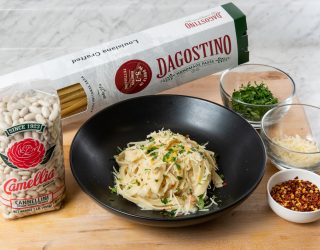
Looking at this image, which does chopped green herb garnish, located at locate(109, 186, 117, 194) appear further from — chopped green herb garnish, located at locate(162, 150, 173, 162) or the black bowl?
chopped green herb garnish, located at locate(162, 150, 173, 162)

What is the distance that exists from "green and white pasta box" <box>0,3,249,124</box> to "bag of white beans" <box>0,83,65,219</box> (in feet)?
1.19

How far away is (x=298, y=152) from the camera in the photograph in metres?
1.89

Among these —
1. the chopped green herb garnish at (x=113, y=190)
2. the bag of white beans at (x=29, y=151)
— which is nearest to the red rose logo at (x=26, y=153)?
the bag of white beans at (x=29, y=151)

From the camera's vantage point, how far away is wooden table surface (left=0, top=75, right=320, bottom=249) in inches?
67.0

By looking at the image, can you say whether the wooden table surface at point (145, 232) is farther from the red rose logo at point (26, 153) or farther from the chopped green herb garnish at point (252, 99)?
the chopped green herb garnish at point (252, 99)

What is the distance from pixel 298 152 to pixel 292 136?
23 centimetres

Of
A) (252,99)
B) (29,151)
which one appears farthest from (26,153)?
(252,99)

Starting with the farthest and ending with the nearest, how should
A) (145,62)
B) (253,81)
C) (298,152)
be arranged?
(253,81)
(145,62)
(298,152)

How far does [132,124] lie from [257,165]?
48 cm

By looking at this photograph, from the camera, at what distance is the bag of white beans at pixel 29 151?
1.64 meters

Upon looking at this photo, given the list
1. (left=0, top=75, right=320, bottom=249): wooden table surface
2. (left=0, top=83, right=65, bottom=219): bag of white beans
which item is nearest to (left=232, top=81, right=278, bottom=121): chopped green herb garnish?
(left=0, top=75, right=320, bottom=249): wooden table surface

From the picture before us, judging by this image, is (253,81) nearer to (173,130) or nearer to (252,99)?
(252,99)

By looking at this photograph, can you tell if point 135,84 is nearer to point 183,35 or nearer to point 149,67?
point 149,67

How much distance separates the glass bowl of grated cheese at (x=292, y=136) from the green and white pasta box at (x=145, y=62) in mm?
354
